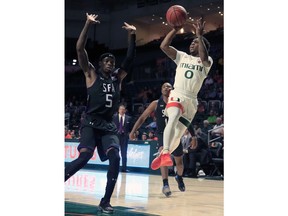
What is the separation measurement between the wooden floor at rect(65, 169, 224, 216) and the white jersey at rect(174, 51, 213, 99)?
3.61 ft

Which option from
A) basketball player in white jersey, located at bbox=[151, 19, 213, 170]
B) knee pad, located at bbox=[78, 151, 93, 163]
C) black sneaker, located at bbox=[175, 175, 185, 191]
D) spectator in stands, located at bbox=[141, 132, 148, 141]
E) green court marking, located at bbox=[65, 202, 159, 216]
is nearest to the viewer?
green court marking, located at bbox=[65, 202, 159, 216]

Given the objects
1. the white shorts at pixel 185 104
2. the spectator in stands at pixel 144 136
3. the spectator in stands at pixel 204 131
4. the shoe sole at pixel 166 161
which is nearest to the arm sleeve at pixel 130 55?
the white shorts at pixel 185 104

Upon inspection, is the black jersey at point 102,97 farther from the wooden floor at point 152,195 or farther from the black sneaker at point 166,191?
the black sneaker at point 166,191

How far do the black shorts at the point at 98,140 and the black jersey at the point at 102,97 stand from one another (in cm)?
15

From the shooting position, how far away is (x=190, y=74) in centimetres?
519

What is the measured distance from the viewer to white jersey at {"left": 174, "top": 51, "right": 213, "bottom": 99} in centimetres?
516

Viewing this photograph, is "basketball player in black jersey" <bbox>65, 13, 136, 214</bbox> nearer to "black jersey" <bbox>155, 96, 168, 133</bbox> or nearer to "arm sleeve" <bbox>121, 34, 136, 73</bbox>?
"arm sleeve" <bbox>121, 34, 136, 73</bbox>

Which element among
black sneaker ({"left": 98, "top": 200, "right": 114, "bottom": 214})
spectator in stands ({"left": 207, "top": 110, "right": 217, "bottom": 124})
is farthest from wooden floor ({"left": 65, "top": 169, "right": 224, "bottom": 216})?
spectator in stands ({"left": 207, "top": 110, "right": 217, "bottom": 124})

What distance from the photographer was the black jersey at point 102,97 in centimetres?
493
